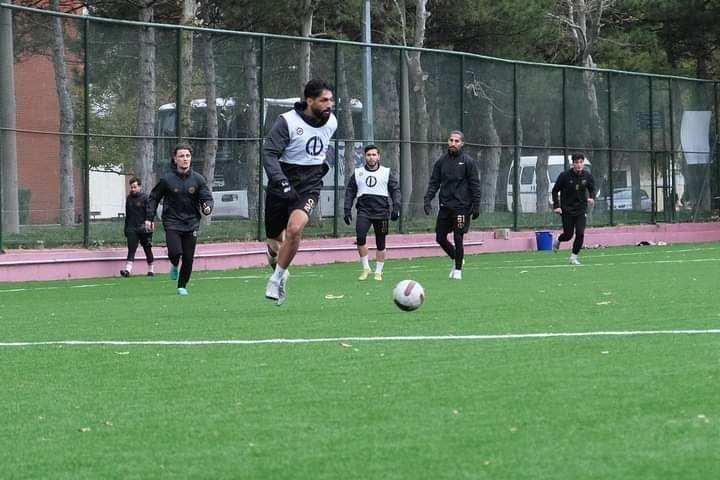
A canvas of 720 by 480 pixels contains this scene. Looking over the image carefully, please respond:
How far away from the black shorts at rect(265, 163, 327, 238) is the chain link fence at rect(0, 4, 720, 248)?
409 inches

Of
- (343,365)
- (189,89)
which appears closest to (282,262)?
(343,365)

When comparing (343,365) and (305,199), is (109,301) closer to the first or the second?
(305,199)

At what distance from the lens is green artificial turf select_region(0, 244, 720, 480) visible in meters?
5.91

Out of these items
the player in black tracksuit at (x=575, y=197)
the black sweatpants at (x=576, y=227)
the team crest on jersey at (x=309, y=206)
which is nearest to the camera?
the team crest on jersey at (x=309, y=206)

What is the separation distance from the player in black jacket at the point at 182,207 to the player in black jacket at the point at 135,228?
19.3ft

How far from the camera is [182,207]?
59.6 feet

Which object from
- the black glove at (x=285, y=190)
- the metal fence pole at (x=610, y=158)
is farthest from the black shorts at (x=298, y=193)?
the metal fence pole at (x=610, y=158)

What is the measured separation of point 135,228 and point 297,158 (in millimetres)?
11208

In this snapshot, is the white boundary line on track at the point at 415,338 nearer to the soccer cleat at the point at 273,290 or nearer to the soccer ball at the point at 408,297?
the soccer ball at the point at 408,297

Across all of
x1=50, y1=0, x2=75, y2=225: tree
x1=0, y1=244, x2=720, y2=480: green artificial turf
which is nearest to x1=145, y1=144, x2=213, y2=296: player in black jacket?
x1=0, y1=244, x2=720, y2=480: green artificial turf

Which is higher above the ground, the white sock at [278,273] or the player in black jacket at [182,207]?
the player in black jacket at [182,207]

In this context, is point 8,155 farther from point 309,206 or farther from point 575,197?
point 309,206

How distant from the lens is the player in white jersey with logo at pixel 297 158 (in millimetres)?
13578

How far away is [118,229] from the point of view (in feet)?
83.3
